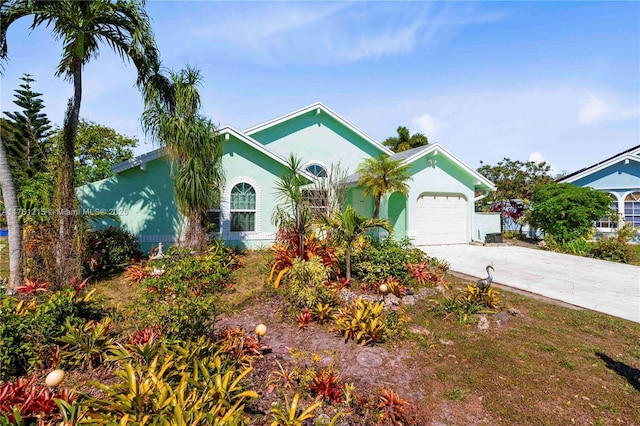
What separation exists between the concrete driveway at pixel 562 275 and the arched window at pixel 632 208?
774 cm

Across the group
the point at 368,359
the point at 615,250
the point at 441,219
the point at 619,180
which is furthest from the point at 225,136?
the point at 619,180

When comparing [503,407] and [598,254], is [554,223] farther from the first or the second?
[503,407]

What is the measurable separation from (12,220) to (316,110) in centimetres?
1292

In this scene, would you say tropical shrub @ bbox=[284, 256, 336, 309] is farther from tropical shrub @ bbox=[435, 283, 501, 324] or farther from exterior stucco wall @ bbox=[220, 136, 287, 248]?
exterior stucco wall @ bbox=[220, 136, 287, 248]

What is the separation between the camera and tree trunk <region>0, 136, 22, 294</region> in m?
6.91

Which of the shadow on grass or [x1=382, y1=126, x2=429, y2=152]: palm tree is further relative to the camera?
[x1=382, y1=126, x2=429, y2=152]: palm tree

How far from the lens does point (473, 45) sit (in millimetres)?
8742

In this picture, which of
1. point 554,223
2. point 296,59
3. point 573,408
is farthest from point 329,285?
point 554,223

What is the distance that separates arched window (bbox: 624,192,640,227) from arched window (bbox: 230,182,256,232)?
20.5 metres

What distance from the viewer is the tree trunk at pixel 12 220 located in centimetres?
691

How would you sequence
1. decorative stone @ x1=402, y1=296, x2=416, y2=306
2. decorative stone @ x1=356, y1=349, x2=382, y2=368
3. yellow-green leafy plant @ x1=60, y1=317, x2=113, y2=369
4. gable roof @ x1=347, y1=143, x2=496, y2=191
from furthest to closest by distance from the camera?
gable roof @ x1=347, y1=143, x2=496, y2=191 < decorative stone @ x1=402, y1=296, x2=416, y2=306 < decorative stone @ x1=356, y1=349, x2=382, y2=368 < yellow-green leafy plant @ x1=60, y1=317, x2=113, y2=369

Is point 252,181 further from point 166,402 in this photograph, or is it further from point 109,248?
point 166,402

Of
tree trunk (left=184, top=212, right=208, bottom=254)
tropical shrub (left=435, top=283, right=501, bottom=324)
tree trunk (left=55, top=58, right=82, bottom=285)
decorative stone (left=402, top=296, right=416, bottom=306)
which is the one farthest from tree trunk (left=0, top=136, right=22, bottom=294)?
tropical shrub (left=435, top=283, right=501, bottom=324)

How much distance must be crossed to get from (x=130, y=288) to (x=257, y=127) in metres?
9.77
